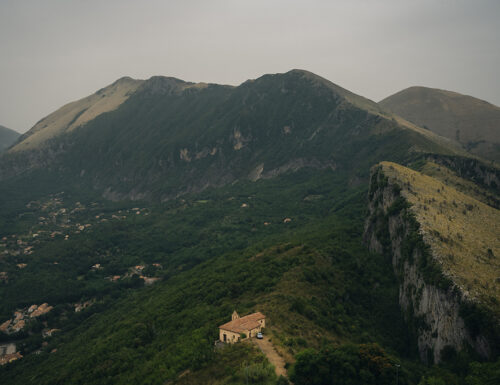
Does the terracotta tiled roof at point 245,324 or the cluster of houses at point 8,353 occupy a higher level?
the terracotta tiled roof at point 245,324

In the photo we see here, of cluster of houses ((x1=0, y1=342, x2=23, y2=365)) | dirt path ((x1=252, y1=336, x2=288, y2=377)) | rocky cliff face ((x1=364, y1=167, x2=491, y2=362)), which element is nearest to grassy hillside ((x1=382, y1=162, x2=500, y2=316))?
rocky cliff face ((x1=364, y1=167, x2=491, y2=362))

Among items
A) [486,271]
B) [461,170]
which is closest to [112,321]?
[486,271]

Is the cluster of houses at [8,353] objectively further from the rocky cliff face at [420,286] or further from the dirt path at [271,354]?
the rocky cliff face at [420,286]

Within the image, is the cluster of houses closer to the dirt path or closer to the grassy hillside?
the dirt path

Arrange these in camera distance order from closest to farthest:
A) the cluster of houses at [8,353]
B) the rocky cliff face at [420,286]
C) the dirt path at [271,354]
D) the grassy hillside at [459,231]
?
the dirt path at [271,354] < the rocky cliff face at [420,286] < the grassy hillside at [459,231] < the cluster of houses at [8,353]

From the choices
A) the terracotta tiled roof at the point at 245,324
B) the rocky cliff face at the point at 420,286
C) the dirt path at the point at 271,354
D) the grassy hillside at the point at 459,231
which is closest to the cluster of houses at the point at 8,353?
the terracotta tiled roof at the point at 245,324

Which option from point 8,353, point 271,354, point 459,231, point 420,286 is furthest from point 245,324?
point 8,353
